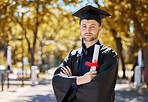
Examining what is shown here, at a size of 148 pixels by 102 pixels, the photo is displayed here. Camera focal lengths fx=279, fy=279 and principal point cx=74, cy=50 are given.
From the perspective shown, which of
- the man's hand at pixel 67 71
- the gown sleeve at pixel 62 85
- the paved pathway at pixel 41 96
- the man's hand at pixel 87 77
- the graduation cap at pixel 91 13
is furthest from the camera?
the paved pathway at pixel 41 96

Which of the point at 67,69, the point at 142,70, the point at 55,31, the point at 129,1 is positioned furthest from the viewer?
the point at 55,31

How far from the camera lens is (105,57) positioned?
11.5 ft

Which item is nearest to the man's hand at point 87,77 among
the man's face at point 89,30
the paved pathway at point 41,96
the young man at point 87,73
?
the young man at point 87,73

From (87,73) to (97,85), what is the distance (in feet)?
0.61

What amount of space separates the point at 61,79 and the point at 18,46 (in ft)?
114

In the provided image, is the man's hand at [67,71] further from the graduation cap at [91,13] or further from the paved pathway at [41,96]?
the paved pathway at [41,96]

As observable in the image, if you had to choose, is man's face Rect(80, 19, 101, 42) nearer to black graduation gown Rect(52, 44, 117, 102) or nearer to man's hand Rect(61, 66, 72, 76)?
black graduation gown Rect(52, 44, 117, 102)

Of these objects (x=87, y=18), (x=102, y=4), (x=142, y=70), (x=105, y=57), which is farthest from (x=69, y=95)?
(x=142, y=70)

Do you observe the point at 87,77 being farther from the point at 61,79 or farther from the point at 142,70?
the point at 142,70

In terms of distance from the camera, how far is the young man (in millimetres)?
3375

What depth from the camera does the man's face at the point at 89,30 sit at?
3.66 m

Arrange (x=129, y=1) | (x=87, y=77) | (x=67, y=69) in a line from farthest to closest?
(x=129, y=1)
(x=67, y=69)
(x=87, y=77)

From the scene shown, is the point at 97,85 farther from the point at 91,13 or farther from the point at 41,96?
the point at 41,96

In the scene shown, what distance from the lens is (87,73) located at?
11.0 ft
